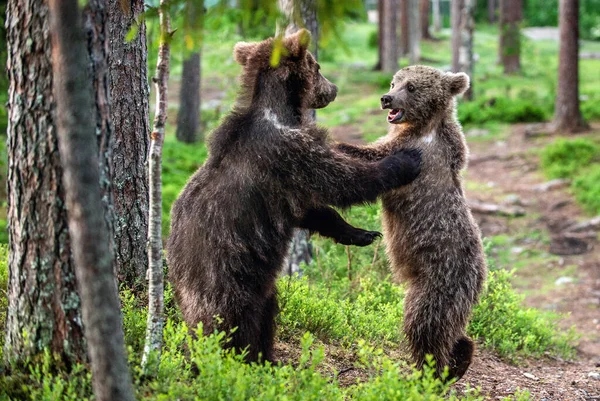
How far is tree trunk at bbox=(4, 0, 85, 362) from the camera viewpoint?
3.55 m

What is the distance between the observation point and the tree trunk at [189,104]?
51.3 feet

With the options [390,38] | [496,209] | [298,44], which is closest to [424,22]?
[390,38]

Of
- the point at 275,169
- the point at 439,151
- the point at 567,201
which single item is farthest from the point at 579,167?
→ the point at 275,169

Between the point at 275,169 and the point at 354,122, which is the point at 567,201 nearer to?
the point at 354,122

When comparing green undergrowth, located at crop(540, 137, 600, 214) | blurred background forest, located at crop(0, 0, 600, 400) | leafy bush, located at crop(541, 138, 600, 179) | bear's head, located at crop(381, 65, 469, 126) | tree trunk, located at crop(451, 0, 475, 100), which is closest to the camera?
blurred background forest, located at crop(0, 0, 600, 400)

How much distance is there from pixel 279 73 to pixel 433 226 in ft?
5.14

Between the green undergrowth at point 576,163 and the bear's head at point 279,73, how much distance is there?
9085 mm

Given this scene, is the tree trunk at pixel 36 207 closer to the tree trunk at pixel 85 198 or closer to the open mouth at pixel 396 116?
the tree trunk at pixel 85 198

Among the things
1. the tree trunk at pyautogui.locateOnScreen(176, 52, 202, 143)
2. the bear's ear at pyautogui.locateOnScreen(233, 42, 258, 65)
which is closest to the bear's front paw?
the bear's ear at pyautogui.locateOnScreen(233, 42, 258, 65)

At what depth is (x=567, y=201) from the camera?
1295 centimetres

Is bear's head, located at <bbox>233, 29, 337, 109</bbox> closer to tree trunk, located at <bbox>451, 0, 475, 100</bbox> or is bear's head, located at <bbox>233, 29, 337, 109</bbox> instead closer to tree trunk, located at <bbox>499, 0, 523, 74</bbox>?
Result: tree trunk, located at <bbox>451, 0, 475, 100</bbox>

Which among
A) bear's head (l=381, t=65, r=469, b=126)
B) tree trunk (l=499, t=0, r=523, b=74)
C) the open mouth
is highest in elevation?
tree trunk (l=499, t=0, r=523, b=74)

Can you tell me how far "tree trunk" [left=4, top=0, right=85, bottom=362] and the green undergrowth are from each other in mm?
10780

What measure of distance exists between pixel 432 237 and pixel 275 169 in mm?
1417
